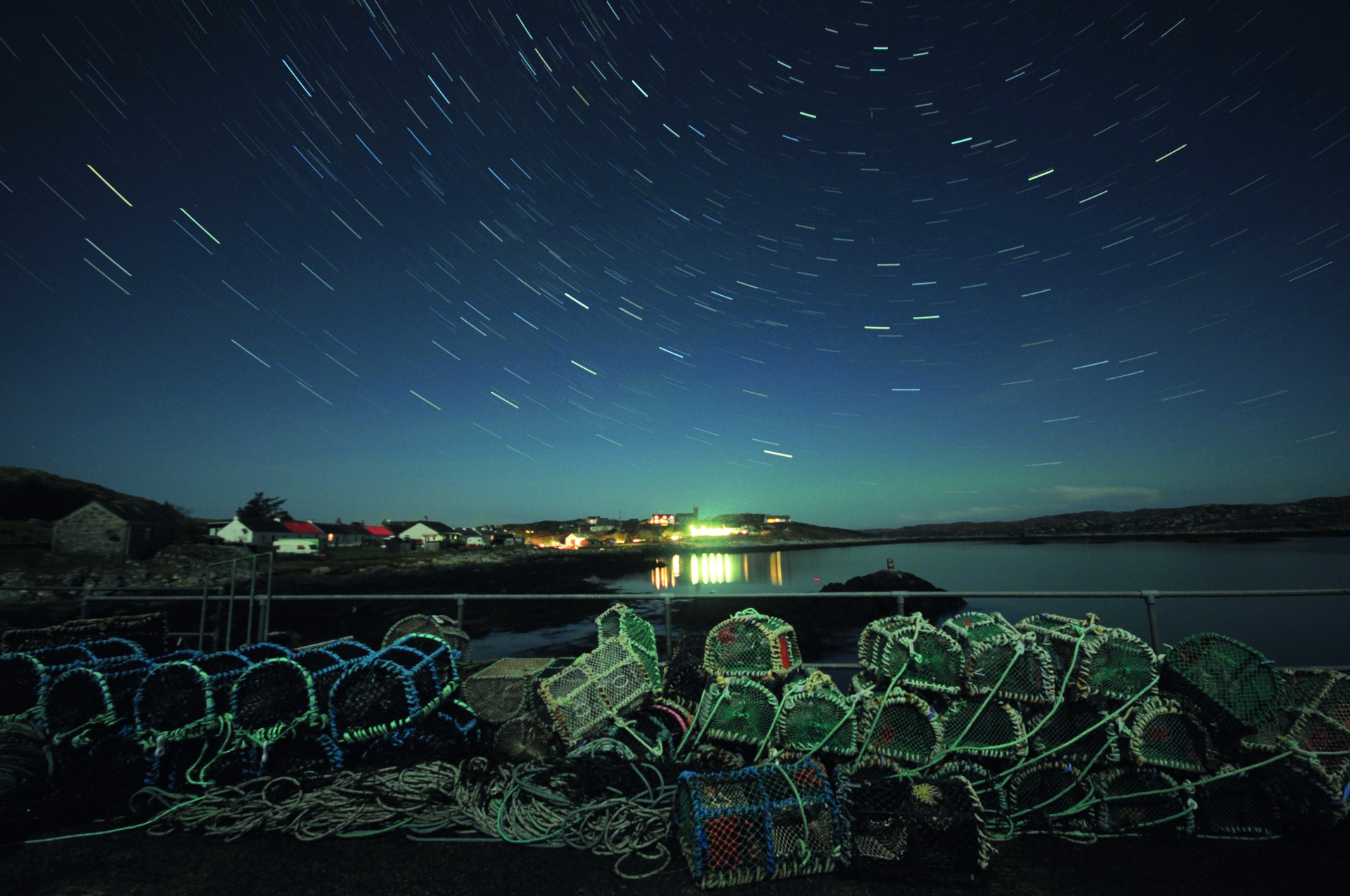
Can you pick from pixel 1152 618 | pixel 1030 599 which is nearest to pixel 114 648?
pixel 1152 618

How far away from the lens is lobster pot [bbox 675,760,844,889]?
3.31m

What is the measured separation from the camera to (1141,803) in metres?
3.79

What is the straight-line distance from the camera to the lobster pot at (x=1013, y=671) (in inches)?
160

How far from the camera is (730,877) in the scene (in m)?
3.30

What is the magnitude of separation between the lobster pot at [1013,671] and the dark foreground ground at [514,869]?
85 centimetres

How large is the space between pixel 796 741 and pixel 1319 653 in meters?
37.1

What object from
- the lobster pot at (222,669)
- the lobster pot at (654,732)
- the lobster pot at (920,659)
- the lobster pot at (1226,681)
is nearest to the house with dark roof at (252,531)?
the lobster pot at (222,669)

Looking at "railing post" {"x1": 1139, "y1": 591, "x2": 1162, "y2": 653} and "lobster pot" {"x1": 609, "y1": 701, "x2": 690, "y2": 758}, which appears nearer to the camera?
"lobster pot" {"x1": 609, "y1": 701, "x2": 690, "y2": 758}

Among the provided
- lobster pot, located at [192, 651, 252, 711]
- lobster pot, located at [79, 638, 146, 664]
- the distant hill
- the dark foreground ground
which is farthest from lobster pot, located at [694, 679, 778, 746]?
the distant hill

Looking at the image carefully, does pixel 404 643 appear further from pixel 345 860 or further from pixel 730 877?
pixel 730 877

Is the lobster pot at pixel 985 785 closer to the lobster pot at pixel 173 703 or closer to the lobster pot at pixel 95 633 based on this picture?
the lobster pot at pixel 173 703

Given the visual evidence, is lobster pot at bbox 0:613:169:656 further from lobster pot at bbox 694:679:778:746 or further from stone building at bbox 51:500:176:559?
stone building at bbox 51:500:176:559

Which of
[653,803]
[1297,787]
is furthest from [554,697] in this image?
[1297,787]

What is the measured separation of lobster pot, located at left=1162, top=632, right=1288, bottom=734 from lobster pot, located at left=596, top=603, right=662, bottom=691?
12.9 ft
